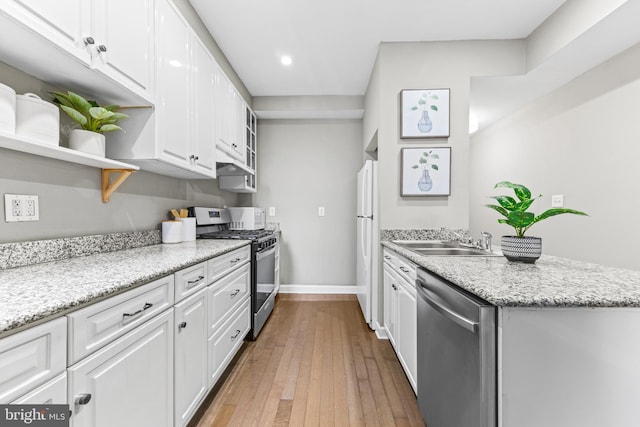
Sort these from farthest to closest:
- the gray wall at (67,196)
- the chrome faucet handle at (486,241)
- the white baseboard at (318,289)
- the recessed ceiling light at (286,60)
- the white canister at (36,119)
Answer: the white baseboard at (318,289) → the recessed ceiling light at (286,60) → the chrome faucet handle at (486,241) → the gray wall at (67,196) → the white canister at (36,119)

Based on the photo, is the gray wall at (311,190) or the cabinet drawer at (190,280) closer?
the cabinet drawer at (190,280)

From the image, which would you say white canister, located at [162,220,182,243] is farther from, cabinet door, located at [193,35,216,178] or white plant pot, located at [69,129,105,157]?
white plant pot, located at [69,129,105,157]

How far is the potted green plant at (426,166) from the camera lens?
2.51m

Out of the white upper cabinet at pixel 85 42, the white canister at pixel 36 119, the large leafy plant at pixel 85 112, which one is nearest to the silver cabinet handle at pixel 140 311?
the white canister at pixel 36 119

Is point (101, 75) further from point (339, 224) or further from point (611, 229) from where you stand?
point (611, 229)

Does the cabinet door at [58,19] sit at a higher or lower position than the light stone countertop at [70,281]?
higher

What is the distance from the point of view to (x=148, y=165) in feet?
5.66

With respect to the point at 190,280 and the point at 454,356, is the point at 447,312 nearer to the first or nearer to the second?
the point at 454,356

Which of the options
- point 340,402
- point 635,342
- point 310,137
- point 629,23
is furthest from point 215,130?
point 629,23

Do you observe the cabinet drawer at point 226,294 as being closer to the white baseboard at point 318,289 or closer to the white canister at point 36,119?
the white canister at point 36,119

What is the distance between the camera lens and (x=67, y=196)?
1344 millimetres

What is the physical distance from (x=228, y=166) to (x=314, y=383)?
2.10 metres

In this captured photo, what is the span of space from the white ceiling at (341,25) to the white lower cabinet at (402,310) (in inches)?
76.0

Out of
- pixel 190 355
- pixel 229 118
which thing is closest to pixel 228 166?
pixel 229 118
